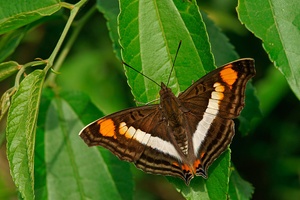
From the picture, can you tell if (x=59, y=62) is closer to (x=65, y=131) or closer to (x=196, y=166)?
(x=65, y=131)

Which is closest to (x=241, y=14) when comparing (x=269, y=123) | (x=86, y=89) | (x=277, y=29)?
(x=277, y=29)

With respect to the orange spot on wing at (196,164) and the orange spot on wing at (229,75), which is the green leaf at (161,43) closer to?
the orange spot on wing at (229,75)

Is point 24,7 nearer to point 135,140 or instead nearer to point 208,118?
point 135,140

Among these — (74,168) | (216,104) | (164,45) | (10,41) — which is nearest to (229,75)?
(216,104)

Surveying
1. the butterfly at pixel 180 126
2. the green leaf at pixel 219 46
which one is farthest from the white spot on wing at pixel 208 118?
the green leaf at pixel 219 46

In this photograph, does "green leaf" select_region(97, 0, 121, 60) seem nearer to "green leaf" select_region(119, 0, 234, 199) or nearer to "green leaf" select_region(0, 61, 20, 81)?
"green leaf" select_region(119, 0, 234, 199)

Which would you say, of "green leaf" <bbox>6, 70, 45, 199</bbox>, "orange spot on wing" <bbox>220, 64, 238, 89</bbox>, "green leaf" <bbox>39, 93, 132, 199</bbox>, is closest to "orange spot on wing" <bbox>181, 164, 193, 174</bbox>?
"orange spot on wing" <bbox>220, 64, 238, 89</bbox>
